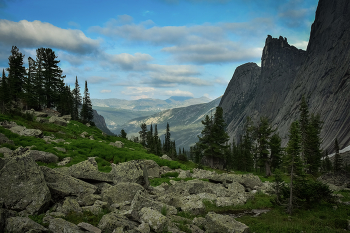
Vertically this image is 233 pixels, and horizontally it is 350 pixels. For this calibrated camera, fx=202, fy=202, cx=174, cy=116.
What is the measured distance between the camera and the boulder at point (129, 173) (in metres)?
18.3

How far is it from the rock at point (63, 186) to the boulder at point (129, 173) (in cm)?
387

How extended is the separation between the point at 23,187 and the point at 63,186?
7.87 ft

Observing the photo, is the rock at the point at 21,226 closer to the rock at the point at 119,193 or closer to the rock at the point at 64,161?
the rock at the point at 119,193

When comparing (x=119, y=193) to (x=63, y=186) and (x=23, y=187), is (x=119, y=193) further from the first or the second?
(x=23, y=187)

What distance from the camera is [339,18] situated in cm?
17112

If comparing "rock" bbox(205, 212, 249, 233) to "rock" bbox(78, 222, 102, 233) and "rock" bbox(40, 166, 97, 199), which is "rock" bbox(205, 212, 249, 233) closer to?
"rock" bbox(78, 222, 102, 233)

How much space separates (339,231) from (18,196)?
2027 cm

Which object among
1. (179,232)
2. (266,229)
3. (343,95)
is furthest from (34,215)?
(343,95)

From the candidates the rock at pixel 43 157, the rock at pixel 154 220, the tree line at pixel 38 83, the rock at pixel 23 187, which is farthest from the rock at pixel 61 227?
the tree line at pixel 38 83

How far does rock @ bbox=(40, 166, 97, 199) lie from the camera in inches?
465

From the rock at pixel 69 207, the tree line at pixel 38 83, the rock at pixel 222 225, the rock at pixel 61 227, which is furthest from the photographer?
the tree line at pixel 38 83

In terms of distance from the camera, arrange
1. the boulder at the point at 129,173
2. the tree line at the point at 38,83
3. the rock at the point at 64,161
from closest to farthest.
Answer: the boulder at the point at 129,173
the rock at the point at 64,161
the tree line at the point at 38,83

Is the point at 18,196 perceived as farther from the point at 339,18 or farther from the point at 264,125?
the point at 339,18

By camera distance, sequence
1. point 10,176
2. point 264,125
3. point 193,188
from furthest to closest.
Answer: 1. point 264,125
2. point 193,188
3. point 10,176
